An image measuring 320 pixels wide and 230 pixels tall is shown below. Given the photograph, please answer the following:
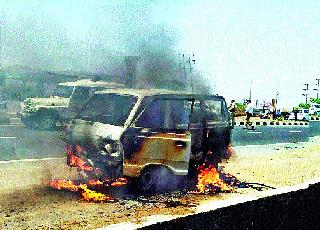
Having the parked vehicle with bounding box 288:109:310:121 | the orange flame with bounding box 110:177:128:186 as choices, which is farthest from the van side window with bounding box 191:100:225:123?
the parked vehicle with bounding box 288:109:310:121

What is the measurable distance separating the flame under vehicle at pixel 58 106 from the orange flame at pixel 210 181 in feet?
28.1

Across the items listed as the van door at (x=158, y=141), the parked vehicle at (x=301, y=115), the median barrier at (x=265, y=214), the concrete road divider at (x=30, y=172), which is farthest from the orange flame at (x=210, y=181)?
the parked vehicle at (x=301, y=115)

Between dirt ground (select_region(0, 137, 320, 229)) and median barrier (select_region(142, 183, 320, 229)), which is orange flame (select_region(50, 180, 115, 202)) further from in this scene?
median barrier (select_region(142, 183, 320, 229))

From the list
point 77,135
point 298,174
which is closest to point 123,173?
point 77,135

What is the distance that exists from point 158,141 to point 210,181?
6.06ft

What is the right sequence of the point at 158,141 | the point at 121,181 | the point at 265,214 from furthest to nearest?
1. the point at 121,181
2. the point at 158,141
3. the point at 265,214

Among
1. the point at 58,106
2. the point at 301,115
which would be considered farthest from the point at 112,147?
the point at 301,115

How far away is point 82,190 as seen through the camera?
7000 mm

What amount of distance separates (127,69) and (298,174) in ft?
22.1

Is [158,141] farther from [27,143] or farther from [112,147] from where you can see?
[27,143]

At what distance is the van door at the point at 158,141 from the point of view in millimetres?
6754

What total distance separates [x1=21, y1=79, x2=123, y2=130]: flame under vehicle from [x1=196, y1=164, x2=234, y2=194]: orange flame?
28.1 ft

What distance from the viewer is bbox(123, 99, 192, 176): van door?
6754 mm

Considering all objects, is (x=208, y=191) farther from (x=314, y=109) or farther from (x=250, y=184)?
(x=314, y=109)
